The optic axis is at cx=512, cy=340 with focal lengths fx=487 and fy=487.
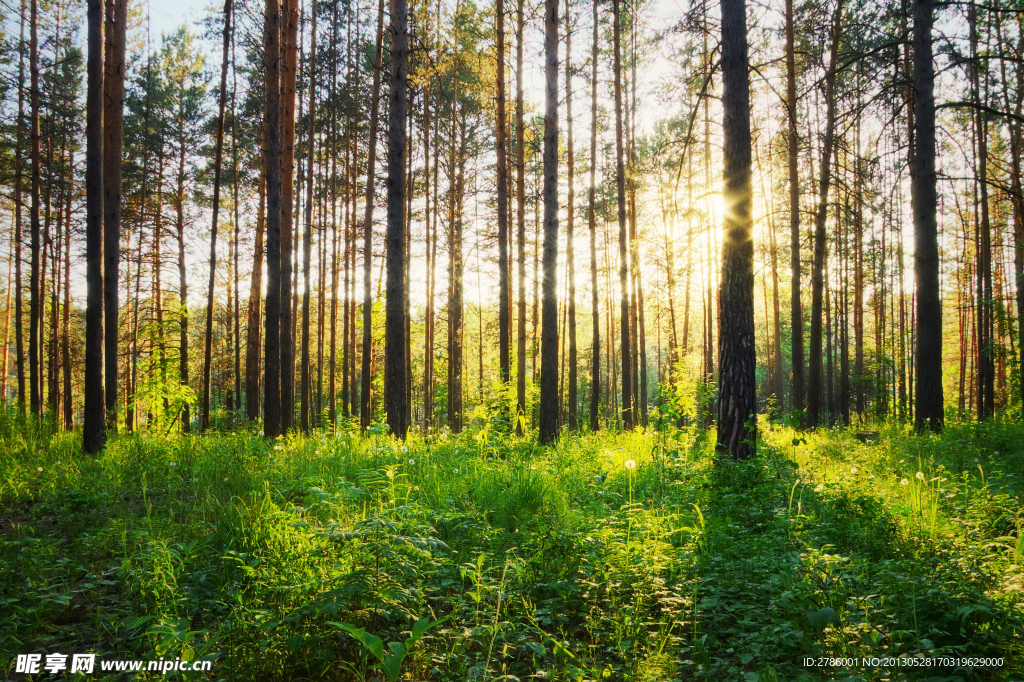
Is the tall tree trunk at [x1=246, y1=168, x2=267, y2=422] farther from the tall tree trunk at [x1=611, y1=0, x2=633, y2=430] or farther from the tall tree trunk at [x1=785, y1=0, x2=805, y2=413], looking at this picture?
the tall tree trunk at [x1=785, y1=0, x2=805, y2=413]

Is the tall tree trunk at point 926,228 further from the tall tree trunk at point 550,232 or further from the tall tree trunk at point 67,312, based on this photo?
the tall tree trunk at point 67,312

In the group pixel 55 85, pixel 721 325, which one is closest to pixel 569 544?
pixel 721 325

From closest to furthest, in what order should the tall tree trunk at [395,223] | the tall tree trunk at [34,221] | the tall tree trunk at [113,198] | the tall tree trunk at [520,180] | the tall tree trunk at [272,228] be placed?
the tall tree trunk at [113,198] → the tall tree trunk at [395,223] → the tall tree trunk at [272,228] → the tall tree trunk at [520,180] → the tall tree trunk at [34,221]

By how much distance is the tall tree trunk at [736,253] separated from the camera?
5.96m

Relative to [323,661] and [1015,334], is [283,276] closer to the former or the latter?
[323,661]

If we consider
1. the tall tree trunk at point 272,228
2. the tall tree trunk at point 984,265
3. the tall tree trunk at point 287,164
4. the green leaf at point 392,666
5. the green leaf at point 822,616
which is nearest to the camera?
the green leaf at point 392,666

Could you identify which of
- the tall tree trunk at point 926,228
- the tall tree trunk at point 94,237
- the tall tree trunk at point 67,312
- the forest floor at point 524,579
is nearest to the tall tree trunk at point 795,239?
the tall tree trunk at point 926,228

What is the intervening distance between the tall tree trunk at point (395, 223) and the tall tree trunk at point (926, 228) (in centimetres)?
880

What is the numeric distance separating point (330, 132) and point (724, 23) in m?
15.2

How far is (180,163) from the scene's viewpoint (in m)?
19.7

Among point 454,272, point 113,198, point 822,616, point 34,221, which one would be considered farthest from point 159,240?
point 822,616

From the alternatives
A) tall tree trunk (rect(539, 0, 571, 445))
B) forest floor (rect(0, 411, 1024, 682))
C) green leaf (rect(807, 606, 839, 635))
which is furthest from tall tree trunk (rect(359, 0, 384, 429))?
green leaf (rect(807, 606, 839, 635))

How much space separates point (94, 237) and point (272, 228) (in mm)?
2651

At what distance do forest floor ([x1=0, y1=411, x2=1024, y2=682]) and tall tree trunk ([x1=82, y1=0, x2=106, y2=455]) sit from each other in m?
2.46
